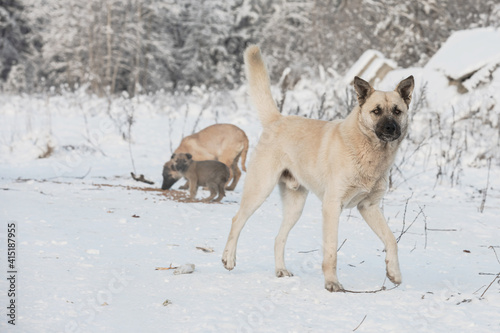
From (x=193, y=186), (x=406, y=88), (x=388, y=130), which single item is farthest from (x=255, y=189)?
(x=193, y=186)

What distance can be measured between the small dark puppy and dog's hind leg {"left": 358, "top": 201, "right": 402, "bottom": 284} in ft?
12.3

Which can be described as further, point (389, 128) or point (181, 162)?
point (181, 162)

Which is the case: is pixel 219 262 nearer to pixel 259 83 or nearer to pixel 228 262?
pixel 228 262

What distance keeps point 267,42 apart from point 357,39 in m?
13.6

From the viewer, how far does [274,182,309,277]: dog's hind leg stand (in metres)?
4.18

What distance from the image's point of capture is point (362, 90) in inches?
156

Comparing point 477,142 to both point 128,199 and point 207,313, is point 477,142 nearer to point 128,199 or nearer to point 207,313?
point 128,199

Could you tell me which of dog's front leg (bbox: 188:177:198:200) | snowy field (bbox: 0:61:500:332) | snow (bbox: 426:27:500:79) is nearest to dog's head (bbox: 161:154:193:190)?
dog's front leg (bbox: 188:177:198:200)

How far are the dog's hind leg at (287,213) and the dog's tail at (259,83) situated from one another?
0.70m

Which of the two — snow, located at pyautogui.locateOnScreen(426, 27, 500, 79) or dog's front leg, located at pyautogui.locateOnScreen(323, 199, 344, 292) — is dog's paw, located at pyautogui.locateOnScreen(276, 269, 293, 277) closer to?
dog's front leg, located at pyautogui.locateOnScreen(323, 199, 344, 292)

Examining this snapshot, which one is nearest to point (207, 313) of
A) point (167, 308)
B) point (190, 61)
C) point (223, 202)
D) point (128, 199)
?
point (167, 308)

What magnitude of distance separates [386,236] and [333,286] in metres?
0.57

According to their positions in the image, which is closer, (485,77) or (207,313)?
(207,313)

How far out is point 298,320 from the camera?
3.05 metres
